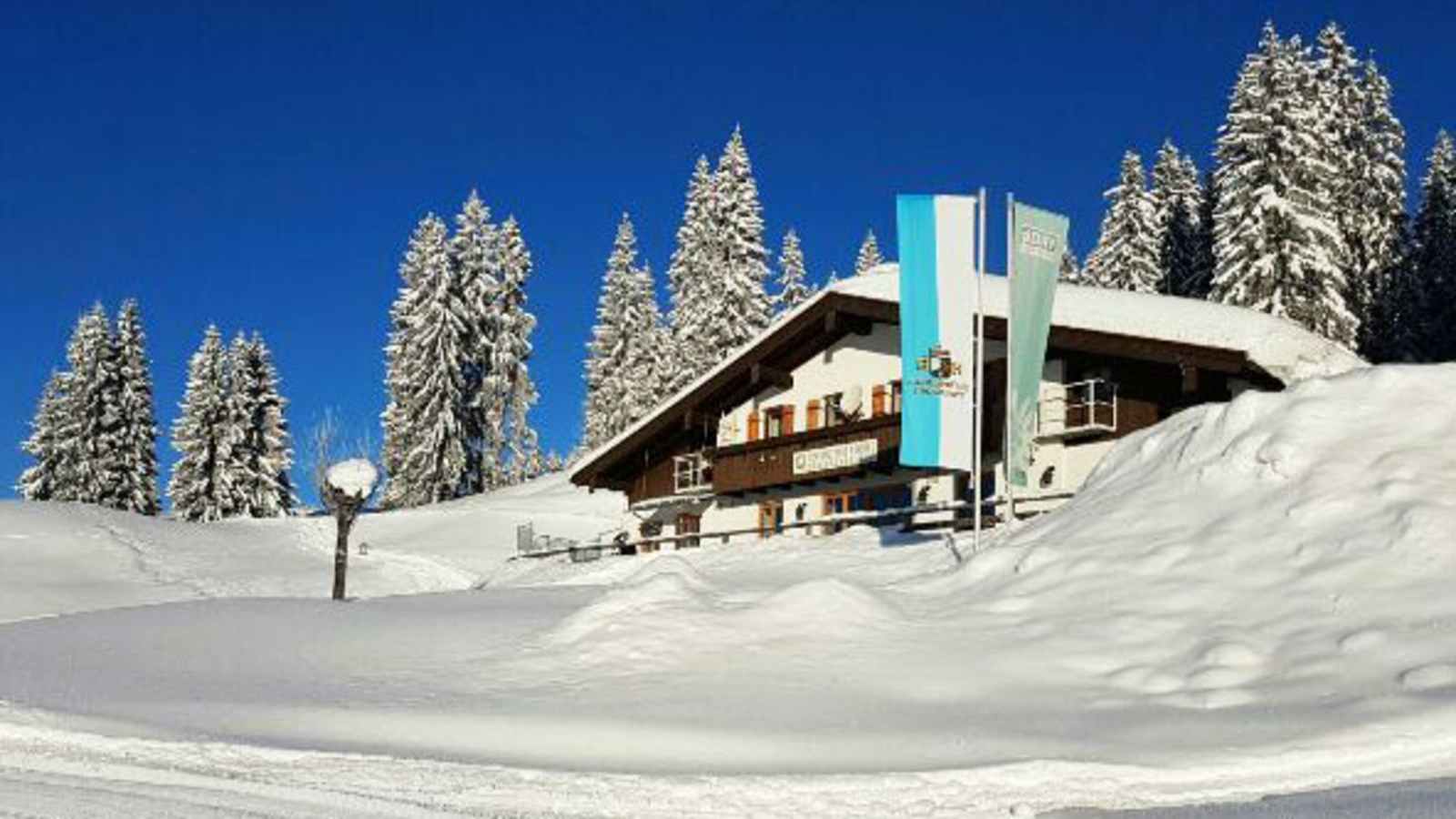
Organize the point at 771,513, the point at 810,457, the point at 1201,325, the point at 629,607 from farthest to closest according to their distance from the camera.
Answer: the point at 771,513, the point at 810,457, the point at 1201,325, the point at 629,607

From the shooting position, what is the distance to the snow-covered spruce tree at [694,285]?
197ft

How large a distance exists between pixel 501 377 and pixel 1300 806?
198 ft

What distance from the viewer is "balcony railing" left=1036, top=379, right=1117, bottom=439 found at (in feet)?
94.7

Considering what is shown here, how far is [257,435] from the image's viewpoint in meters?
67.4

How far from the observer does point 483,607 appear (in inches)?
696

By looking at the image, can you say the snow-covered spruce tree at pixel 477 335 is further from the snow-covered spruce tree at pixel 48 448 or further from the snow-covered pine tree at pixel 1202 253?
the snow-covered pine tree at pixel 1202 253

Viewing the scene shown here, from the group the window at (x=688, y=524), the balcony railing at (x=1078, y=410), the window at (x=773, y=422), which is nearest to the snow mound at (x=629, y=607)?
the balcony railing at (x=1078, y=410)

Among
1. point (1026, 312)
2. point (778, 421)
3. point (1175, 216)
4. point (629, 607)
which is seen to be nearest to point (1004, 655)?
point (629, 607)

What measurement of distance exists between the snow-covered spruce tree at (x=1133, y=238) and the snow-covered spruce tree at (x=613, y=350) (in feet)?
77.1

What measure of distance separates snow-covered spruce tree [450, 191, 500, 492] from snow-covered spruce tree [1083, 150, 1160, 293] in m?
29.0

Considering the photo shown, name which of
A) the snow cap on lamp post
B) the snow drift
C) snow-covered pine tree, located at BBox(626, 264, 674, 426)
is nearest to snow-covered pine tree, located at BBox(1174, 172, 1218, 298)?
snow-covered pine tree, located at BBox(626, 264, 674, 426)

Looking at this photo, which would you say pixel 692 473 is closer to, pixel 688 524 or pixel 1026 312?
pixel 688 524

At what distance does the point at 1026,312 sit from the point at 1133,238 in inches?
1731

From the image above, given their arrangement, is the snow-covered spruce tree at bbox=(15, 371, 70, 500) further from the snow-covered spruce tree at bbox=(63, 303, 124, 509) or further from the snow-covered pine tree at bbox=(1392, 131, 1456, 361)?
the snow-covered pine tree at bbox=(1392, 131, 1456, 361)
